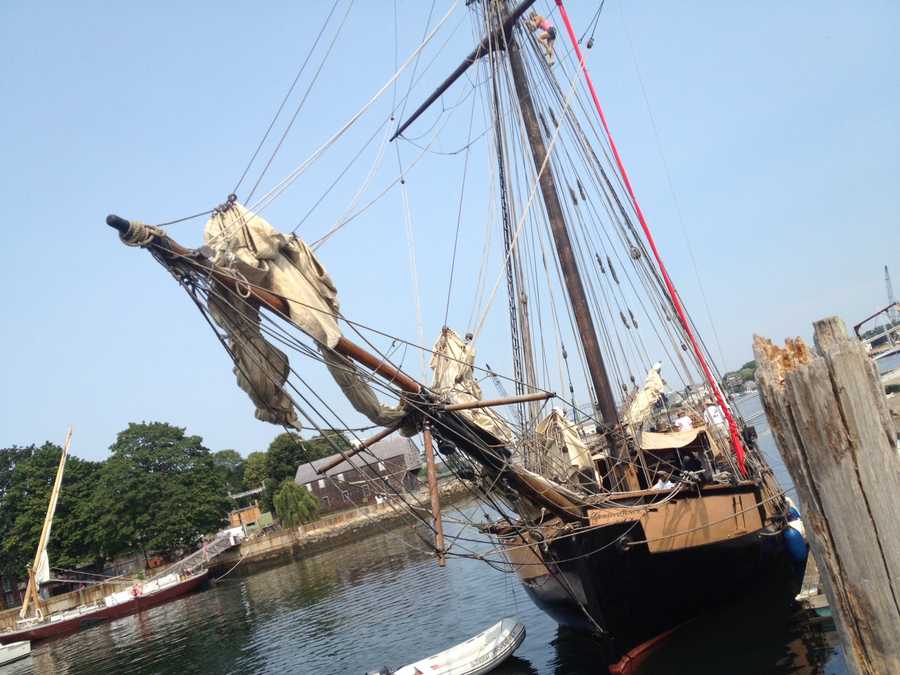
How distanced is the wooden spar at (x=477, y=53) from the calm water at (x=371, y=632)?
476 inches

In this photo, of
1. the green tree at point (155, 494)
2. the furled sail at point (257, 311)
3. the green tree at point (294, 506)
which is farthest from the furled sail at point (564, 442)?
the green tree at point (155, 494)

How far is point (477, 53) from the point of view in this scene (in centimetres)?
1978

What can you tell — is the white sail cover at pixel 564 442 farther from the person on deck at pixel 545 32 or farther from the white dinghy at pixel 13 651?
the white dinghy at pixel 13 651

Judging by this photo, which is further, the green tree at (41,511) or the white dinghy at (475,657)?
the green tree at (41,511)

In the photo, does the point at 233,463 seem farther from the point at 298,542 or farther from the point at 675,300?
the point at 675,300

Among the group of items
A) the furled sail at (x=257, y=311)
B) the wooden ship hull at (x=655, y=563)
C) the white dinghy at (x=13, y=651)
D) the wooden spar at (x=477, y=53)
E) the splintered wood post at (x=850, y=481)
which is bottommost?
the white dinghy at (x=13, y=651)

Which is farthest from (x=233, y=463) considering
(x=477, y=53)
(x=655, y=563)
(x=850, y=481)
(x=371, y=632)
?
(x=850, y=481)

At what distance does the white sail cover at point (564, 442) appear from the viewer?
47.9ft

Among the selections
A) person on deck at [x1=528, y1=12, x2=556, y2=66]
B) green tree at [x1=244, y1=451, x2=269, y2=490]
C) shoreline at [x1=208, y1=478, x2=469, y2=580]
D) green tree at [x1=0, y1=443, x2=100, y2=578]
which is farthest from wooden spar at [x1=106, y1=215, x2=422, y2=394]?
green tree at [x1=244, y1=451, x2=269, y2=490]

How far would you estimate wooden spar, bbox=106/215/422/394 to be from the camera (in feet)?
29.9

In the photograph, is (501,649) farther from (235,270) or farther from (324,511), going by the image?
(324,511)

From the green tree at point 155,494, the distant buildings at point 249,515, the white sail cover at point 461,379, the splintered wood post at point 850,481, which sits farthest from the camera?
the distant buildings at point 249,515

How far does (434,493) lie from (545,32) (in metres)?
14.9

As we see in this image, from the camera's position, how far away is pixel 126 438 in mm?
59844
